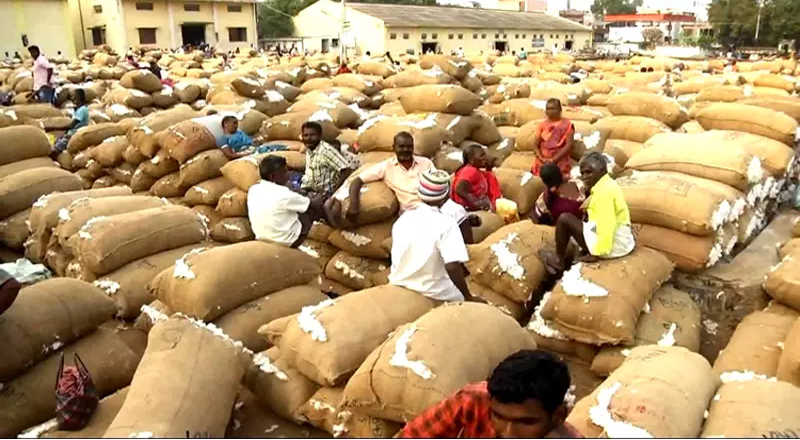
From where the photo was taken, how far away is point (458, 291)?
12.1ft

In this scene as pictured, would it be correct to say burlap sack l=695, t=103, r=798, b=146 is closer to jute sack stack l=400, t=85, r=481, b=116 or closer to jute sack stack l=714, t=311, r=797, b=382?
jute sack stack l=400, t=85, r=481, b=116

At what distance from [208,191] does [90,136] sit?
2879mm

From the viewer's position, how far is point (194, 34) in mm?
36406

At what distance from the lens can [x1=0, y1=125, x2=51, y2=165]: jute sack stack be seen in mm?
6880

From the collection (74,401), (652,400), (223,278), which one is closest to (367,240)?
(223,278)

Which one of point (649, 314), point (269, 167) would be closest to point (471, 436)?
point (649, 314)

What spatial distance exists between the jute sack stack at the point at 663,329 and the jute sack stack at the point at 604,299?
0.27 feet

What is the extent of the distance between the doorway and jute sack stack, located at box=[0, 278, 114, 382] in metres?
35.1

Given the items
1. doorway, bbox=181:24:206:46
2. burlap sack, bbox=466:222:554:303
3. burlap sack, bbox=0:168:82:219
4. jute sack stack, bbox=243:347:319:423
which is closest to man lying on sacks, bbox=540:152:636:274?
burlap sack, bbox=466:222:554:303

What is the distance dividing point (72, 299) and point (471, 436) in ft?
8.64

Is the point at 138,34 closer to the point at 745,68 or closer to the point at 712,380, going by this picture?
the point at 745,68

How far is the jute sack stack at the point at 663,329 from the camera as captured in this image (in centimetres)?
375

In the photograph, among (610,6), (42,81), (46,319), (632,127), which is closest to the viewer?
(46,319)

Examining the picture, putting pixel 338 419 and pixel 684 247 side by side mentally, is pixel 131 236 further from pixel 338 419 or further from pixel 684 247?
pixel 684 247
